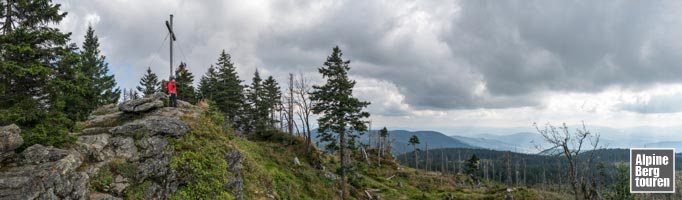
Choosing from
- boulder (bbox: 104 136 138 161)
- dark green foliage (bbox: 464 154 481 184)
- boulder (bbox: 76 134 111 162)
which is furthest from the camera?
dark green foliage (bbox: 464 154 481 184)

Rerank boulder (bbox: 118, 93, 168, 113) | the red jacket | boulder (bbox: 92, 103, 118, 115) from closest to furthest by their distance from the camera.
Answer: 1. boulder (bbox: 118, 93, 168, 113)
2. the red jacket
3. boulder (bbox: 92, 103, 118, 115)

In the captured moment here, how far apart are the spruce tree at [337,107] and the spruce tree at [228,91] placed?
1344 cm

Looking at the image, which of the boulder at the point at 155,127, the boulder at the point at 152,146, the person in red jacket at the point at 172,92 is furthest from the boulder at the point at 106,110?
the boulder at the point at 152,146

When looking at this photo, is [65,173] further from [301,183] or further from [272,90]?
[272,90]

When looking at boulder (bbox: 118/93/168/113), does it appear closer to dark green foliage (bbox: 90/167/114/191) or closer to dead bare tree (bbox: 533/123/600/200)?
dark green foliage (bbox: 90/167/114/191)

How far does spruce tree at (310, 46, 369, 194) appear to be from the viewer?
96.6ft

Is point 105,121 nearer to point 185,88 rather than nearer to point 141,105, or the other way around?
point 141,105

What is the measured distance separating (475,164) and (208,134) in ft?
205

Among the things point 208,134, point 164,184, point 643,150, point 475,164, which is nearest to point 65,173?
point 164,184

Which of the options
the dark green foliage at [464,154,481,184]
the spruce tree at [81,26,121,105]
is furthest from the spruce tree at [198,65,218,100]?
the dark green foliage at [464,154,481,184]

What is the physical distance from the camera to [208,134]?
15984 mm

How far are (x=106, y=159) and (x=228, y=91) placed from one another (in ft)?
88.2

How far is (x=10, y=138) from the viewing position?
9.13m

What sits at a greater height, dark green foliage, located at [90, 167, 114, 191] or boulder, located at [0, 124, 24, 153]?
boulder, located at [0, 124, 24, 153]
